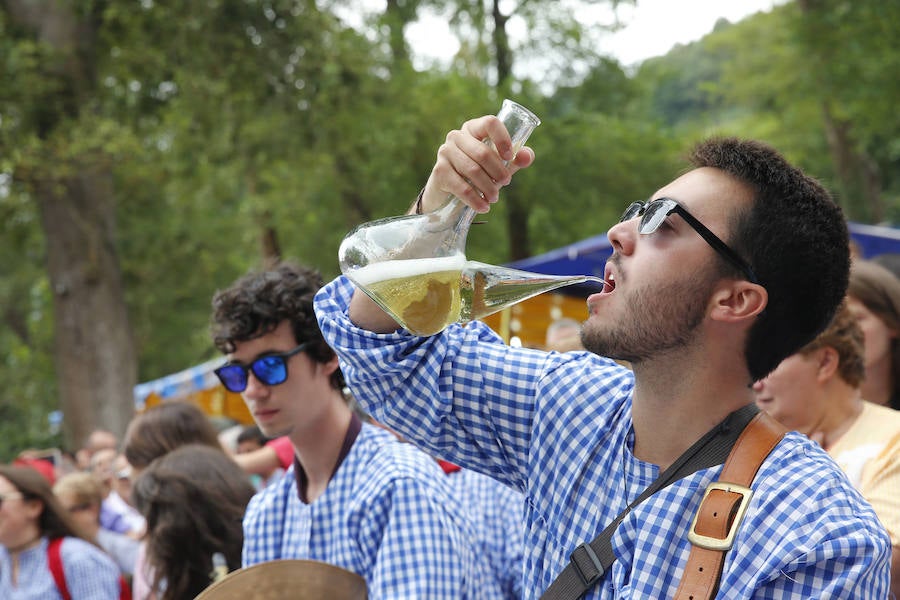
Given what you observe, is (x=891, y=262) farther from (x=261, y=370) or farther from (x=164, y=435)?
(x=164, y=435)

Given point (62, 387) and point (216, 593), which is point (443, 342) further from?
point (62, 387)

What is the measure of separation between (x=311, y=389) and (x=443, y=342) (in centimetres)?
104

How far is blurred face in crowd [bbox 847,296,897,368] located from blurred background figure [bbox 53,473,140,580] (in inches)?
155

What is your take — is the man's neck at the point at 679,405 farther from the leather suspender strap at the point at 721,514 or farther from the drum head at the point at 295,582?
the drum head at the point at 295,582

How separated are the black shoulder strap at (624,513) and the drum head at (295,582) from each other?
698mm

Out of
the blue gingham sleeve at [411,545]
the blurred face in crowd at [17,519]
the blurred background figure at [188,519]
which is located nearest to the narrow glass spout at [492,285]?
the blue gingham sleeve at [411,545]

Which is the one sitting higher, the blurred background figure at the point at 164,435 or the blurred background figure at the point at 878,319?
the blurred background figure at the point at 878,319

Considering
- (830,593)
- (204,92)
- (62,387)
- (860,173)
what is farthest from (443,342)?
(860,173)

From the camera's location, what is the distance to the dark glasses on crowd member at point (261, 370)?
299 cm

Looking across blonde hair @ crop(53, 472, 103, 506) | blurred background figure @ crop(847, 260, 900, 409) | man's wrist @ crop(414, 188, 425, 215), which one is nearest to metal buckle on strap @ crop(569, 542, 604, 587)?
man's wrist @ crop(414, 188, 425, 215)

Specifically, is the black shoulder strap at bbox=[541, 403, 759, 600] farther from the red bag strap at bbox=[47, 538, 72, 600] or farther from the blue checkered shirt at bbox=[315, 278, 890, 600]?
the red bag strap at bbox=[47, 538, 72, 600]

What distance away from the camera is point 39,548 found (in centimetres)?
441

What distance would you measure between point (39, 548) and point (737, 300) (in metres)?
3.74

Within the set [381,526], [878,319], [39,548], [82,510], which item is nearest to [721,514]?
[381,526]
